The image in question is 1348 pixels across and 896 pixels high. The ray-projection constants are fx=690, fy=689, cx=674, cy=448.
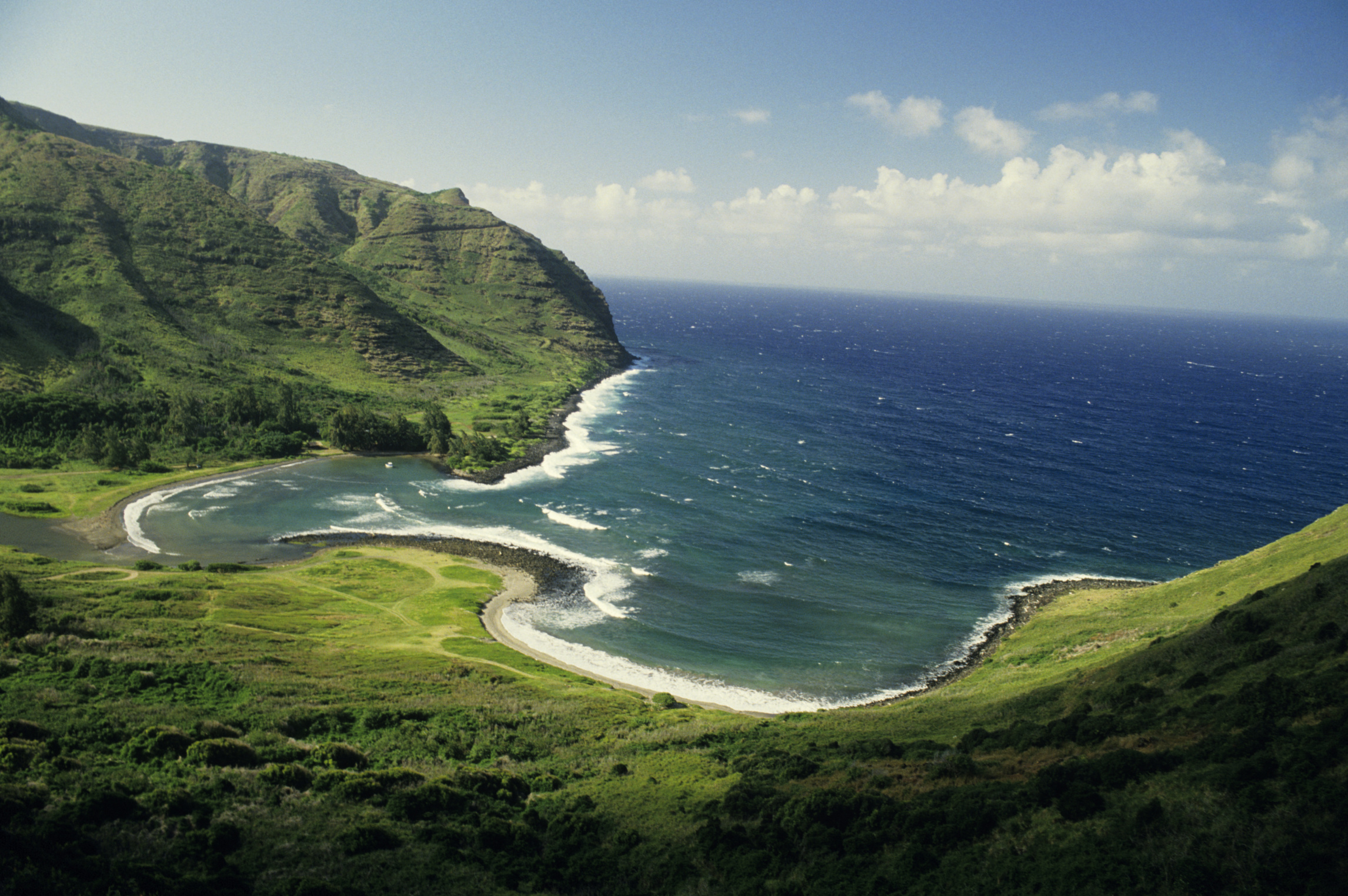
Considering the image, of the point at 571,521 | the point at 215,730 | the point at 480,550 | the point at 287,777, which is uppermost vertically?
the point at 215,730

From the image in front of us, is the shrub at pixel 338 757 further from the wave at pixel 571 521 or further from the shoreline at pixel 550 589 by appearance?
the wave at pixel 571 521

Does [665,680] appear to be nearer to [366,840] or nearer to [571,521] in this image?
[366,840]

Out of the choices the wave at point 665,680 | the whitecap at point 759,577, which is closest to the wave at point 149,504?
the wave at point 665,680

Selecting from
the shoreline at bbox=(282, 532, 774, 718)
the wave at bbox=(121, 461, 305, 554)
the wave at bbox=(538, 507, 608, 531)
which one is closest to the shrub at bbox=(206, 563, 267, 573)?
the wave at bbox=(121, 461, 305, 554)

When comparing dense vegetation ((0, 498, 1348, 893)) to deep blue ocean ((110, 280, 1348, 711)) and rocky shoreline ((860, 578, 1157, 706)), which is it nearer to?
rocky shoreline ((860, 578, 1157, 706))

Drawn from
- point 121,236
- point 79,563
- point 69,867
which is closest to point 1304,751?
point 69,867

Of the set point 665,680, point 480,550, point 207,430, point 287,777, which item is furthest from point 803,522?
point 207,430
